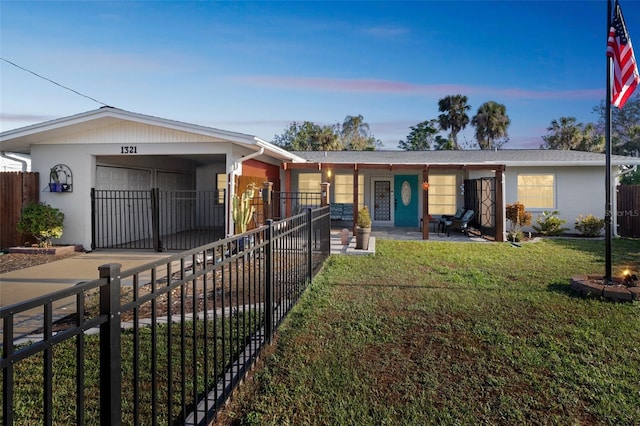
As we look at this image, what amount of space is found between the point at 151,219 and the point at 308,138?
25.9 meters

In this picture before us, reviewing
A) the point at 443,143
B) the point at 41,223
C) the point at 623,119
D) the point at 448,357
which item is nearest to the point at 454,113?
the point at 443,143

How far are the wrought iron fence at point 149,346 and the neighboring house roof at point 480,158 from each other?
31.6ft

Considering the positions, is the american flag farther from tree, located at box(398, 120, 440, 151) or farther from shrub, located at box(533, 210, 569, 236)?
tree, located at box(398, 120, 440, 151)

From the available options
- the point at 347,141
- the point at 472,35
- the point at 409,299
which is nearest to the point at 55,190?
the point at 409,299

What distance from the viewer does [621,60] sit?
217 inches

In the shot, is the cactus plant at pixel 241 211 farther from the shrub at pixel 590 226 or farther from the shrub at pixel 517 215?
the shrub at pixel 590 226

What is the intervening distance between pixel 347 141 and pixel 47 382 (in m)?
42.1

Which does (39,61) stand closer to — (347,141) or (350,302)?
(350,302)

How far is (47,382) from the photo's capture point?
1317mm

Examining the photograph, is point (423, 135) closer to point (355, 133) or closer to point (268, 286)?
point (355, 133)

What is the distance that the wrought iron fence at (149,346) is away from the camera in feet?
4.81

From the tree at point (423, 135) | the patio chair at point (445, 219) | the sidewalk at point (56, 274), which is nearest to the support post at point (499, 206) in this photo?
the patio chair at point (445, 219)

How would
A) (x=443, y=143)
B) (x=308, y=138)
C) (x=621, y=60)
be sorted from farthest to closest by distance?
(x=308, y=138), (x=443, y=143), (x=621, y=60)

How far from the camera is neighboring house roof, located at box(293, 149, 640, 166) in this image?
42.2 feet
